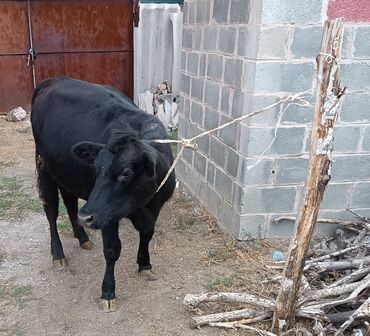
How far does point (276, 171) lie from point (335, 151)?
1.77 feet

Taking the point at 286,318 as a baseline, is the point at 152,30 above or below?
above

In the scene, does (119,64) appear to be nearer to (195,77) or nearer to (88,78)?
(88,78)

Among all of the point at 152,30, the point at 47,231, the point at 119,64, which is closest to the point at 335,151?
the point at 47,231

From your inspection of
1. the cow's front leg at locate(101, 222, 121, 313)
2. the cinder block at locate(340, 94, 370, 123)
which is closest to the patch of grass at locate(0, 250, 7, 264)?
the cow's front leg at locate(101, 222, 121, 313)

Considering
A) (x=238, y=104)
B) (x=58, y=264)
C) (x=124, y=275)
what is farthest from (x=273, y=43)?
(x=58, y=264)

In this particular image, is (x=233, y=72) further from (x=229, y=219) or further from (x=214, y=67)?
(x=229, y=219)

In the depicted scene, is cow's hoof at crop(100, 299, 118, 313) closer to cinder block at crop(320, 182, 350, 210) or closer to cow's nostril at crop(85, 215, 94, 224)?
cow's nostril at crop(85, 215, 94, 224)

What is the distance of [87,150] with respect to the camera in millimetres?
2756

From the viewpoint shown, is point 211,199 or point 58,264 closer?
point 58,264

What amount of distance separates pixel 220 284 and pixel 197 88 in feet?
7.15

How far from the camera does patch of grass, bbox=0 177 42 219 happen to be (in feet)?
15.0

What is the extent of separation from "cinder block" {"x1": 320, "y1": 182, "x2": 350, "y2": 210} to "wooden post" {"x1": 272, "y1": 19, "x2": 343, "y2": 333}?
152cm

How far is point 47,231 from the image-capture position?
424cm

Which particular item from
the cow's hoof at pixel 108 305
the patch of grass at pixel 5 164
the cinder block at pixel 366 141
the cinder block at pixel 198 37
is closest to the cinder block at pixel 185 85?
the cinder block at pixel 198 37
